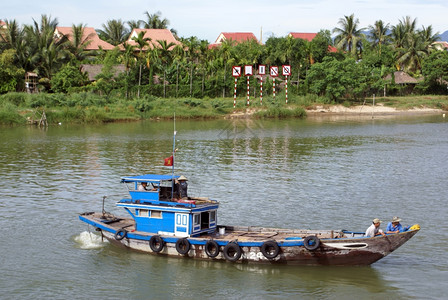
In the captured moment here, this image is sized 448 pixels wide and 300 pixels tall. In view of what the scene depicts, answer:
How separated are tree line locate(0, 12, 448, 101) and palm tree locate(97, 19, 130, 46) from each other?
17001mm

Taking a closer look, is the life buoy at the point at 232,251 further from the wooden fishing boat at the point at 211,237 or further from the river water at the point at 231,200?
the river water at the point at 231,200

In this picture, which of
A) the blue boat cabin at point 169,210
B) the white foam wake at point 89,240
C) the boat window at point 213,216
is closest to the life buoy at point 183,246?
the blue boat cabin at point 169,210

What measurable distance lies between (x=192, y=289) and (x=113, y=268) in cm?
288

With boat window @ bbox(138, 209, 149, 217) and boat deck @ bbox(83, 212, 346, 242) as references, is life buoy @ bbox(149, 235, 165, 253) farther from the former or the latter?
boat window @ bbox(138, 209, 149, 217)

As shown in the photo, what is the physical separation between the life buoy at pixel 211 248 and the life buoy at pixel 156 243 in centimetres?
140

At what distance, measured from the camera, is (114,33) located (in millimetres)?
89125

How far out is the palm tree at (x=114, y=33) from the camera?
291 feet

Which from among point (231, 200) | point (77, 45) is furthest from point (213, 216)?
point (77, 45)

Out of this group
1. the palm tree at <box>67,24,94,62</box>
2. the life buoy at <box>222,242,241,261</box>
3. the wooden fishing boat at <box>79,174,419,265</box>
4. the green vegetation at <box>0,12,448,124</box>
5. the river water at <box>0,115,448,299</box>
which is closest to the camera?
the river water at <box>0,115,448,299</box>

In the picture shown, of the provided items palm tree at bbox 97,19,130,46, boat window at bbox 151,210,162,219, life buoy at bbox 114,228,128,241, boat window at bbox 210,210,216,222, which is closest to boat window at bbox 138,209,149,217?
boat window at bbox 151,210,162,219

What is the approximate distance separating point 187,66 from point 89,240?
4990 cm

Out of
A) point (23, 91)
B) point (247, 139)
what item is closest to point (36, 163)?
point (247, 139)

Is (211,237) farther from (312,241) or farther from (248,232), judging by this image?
(312,241)

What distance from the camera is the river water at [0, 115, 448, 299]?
15.7m
